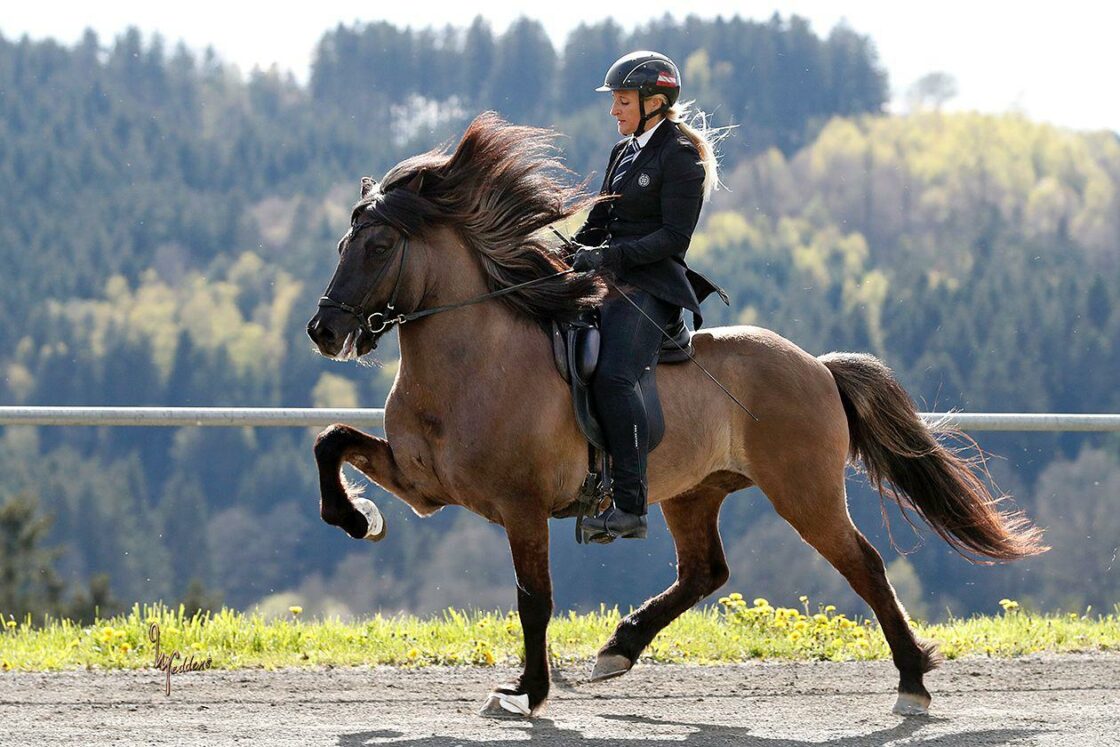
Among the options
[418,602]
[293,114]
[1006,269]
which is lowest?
[418,602]

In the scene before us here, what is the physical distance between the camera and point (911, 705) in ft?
21.7

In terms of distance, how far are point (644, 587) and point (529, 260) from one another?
2892 inches

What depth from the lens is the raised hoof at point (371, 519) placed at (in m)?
6.72

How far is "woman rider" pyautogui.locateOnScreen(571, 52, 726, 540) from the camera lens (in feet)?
21.2

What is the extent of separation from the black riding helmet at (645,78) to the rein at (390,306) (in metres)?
0.91

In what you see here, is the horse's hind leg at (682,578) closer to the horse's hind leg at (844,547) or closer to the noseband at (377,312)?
the horse's hind leg at (844,547)

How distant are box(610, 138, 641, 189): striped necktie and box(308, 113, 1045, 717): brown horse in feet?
0.66

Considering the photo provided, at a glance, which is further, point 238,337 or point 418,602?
point 238,337

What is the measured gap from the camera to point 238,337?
109312 mm

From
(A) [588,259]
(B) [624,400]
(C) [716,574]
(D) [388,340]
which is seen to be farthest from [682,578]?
(D) [388,340]

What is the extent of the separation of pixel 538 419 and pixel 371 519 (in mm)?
943

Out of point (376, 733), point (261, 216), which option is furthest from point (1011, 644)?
point (261, 216)

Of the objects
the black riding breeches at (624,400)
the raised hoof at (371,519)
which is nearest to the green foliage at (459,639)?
the raised hoof at (371,519)

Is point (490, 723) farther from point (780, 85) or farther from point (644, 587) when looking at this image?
point (780, 85)
